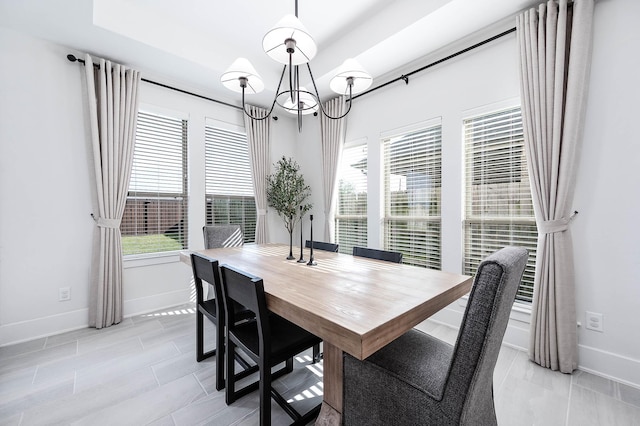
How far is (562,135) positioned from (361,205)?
7.09 feet

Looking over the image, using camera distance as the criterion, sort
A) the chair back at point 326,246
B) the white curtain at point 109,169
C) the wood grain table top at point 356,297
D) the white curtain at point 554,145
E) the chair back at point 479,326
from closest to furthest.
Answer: the chair back at point 479,326 → the wood grain table top at point 356,297 → the white curtain at point 554,145 → the chair back at point 326,246 → the white curtain at point 109,169

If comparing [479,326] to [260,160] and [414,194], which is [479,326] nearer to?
[414,194]

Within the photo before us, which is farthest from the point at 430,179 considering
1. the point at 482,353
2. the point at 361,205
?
the point at 482,353

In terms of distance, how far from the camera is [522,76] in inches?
83.7

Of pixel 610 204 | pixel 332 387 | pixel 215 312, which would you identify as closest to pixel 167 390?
pixel 215 312

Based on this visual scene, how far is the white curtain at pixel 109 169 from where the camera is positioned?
2654 mm

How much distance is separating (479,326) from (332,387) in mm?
740

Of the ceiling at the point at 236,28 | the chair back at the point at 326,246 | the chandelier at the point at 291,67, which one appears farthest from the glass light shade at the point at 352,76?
the chair back at the point at 326,246

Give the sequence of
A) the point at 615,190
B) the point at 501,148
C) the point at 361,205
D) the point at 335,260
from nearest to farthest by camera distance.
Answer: the point at 615,190 < the point at 335,260 < the point at 501,148 < the point at 361,205

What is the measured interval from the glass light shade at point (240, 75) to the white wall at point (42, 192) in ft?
6.17

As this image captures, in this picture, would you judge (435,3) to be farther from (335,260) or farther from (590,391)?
(590,391)

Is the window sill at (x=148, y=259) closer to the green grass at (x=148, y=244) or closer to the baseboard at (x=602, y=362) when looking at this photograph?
the green grass at (x=148, y=244)

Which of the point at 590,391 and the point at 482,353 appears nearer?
the point at 482,353

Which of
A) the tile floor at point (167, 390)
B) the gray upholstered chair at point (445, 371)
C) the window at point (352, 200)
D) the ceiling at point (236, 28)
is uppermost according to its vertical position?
the ceiling at point (236, 28)
